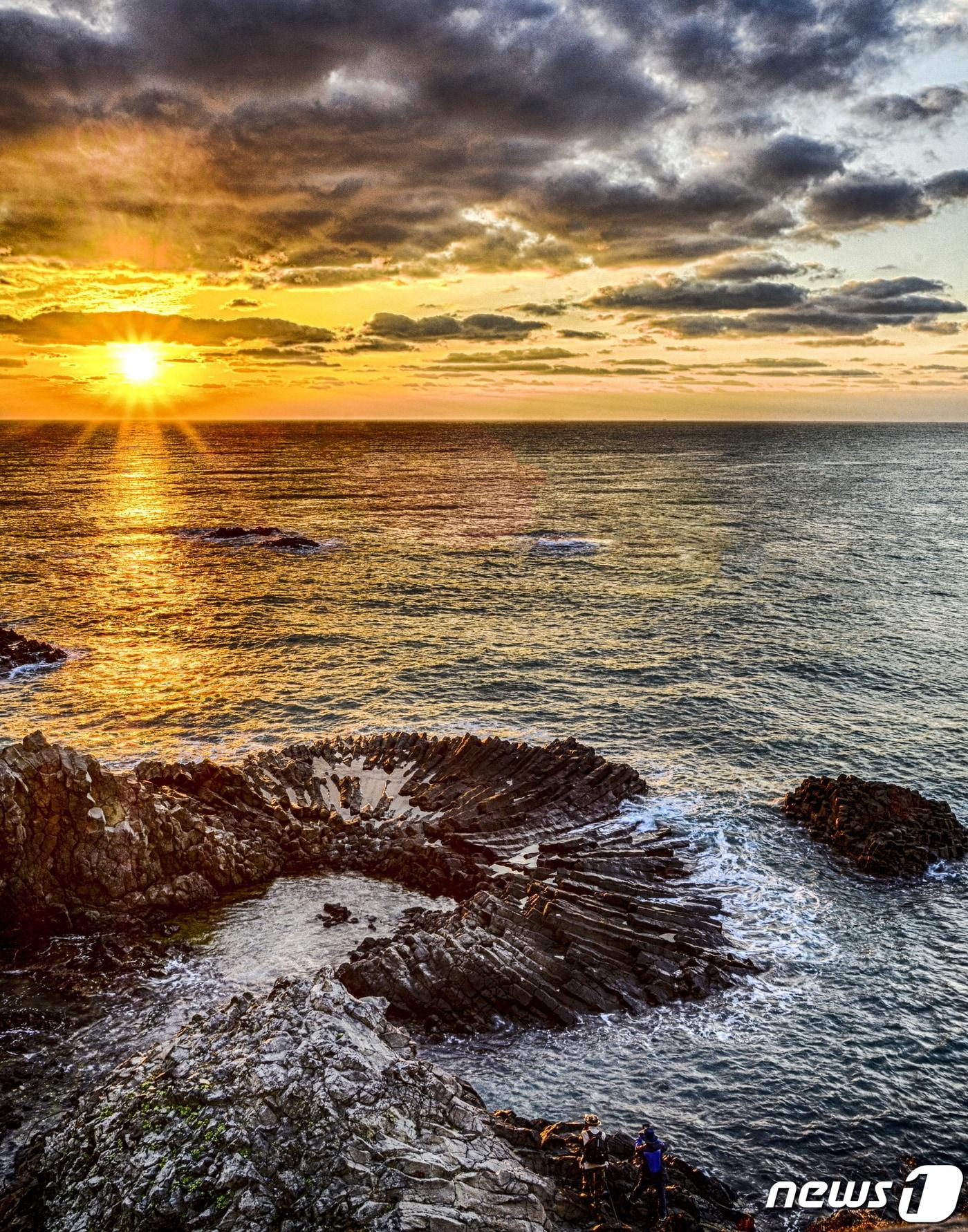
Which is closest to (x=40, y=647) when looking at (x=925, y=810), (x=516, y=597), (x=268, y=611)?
(x=268, y=611)

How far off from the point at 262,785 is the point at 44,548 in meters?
75.9

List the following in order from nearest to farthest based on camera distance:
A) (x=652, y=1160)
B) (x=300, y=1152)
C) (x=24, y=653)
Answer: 1. (x=300, y=1152)
2. (x=652, y=1160)
3. (x=24, y=653)

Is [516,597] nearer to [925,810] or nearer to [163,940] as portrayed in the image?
[925,810]

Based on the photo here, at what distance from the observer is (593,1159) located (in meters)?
18.1

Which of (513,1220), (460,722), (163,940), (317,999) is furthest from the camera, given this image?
(460,722)

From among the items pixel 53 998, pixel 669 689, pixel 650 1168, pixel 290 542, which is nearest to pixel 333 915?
pixel 53 998

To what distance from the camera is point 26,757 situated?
28.3 m

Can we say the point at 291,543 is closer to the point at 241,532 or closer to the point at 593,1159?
the point at 241,532

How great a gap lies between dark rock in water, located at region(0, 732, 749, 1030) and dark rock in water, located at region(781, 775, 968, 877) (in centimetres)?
647

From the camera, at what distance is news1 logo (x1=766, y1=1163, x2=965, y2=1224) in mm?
18656

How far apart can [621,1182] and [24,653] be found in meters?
51.9

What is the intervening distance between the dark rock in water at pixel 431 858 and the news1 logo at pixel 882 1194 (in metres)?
6.24

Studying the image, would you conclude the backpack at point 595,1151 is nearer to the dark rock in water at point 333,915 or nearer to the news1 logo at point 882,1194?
the news1 logo at point 882,1194

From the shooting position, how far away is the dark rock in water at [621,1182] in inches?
668
